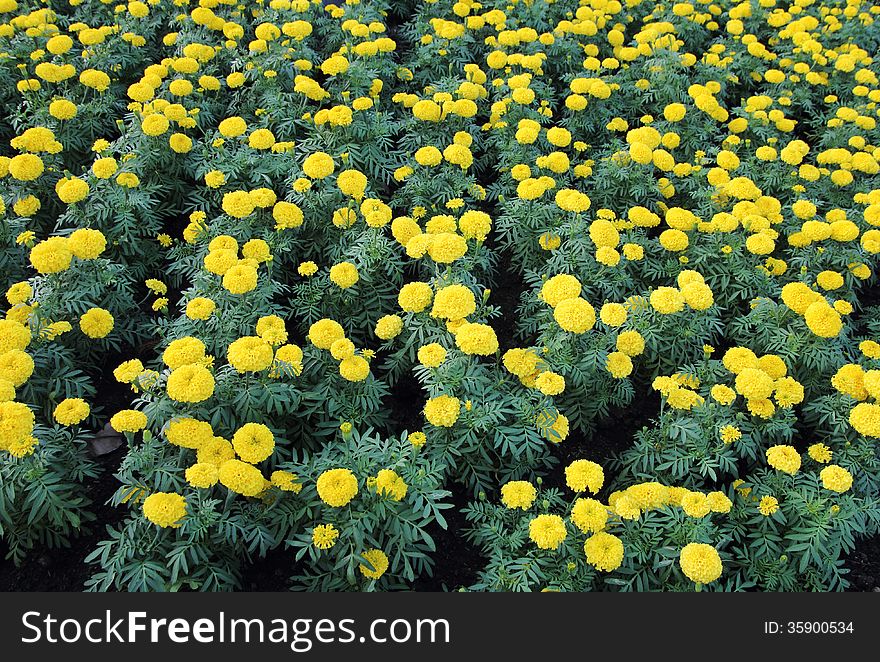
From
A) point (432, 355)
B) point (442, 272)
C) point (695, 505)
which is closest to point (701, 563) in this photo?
point (695, 505)

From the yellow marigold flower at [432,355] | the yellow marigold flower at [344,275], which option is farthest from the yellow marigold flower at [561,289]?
the yellow marigold flower at [344,275]

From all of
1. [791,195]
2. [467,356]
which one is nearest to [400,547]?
[467,356]

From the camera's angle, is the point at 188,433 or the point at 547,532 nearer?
the point at 547,532

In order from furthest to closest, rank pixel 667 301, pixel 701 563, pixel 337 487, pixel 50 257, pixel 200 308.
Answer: pixel 667 301
pixel 50 257
pixel 200 308
pixel 337 487
pixel 701 563

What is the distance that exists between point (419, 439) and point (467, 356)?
789 mm

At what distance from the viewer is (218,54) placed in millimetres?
7684

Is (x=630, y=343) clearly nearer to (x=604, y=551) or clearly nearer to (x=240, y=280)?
(x=604, y=551)

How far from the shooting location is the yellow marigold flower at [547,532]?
11.9ft

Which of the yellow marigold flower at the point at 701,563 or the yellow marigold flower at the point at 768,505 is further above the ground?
the yellow marigold flower at the point at 701,563

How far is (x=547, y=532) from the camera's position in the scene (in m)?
3.64

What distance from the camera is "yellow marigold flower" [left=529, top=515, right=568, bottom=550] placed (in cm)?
361

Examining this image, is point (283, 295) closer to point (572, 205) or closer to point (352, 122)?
point (352, 122)

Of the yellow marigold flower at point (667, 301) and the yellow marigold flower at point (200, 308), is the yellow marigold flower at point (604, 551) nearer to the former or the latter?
the yellow marigold flower at point (667, 301)

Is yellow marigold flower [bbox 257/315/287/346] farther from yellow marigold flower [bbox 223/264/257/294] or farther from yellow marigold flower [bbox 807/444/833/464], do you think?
yellow marigold flower [bbox 807/444/833/464]
